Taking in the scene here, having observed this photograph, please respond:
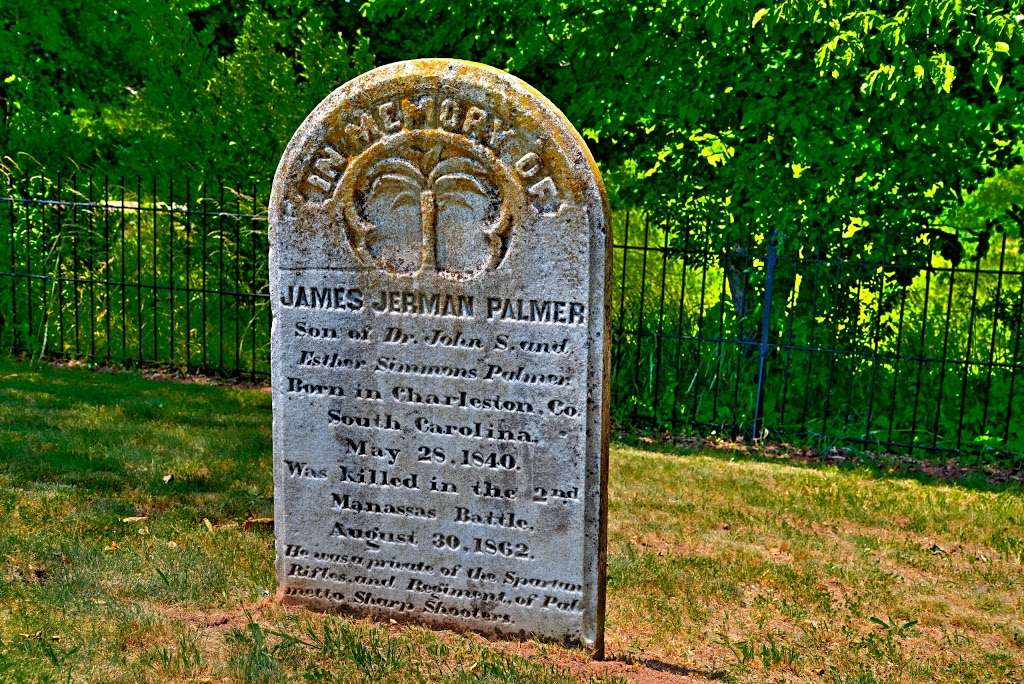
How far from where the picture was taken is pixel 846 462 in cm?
905

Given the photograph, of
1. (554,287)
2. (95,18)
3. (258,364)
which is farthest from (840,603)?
(95,18)

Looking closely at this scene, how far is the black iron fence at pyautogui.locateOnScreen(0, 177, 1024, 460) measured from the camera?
32.4 feet

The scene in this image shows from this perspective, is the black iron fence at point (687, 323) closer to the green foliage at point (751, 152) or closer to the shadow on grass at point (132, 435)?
the green foliage at point (751, 152)

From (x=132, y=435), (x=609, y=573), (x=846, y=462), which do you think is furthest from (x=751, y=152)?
(x=132, y=435)

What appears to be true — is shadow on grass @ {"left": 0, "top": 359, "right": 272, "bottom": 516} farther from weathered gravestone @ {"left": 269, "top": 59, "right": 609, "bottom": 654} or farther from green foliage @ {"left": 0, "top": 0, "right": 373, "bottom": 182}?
green foliage @ {"left": 0, "top": 0, "right": 373, "bottom": 182}

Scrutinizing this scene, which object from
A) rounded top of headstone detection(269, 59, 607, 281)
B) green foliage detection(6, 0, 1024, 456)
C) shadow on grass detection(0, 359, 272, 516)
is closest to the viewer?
rounded top of headstone detection(269, 59, 607, 281)

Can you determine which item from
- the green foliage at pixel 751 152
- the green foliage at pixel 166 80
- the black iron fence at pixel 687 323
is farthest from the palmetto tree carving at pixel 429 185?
Answer: the green foliage at pixel 166 80

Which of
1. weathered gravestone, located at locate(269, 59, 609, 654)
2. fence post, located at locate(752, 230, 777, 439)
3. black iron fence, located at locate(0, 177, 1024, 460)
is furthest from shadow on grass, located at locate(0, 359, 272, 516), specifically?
fence post, located at locate(752, 230, 777, 439)

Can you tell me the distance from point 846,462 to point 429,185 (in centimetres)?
555

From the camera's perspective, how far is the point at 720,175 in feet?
35.7

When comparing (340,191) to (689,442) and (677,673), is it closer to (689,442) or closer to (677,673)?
(677,673)

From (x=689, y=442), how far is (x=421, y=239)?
17.9 feet

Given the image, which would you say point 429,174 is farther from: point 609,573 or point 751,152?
point 751,152

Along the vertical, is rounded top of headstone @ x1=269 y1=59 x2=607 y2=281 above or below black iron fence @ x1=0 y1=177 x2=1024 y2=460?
above
